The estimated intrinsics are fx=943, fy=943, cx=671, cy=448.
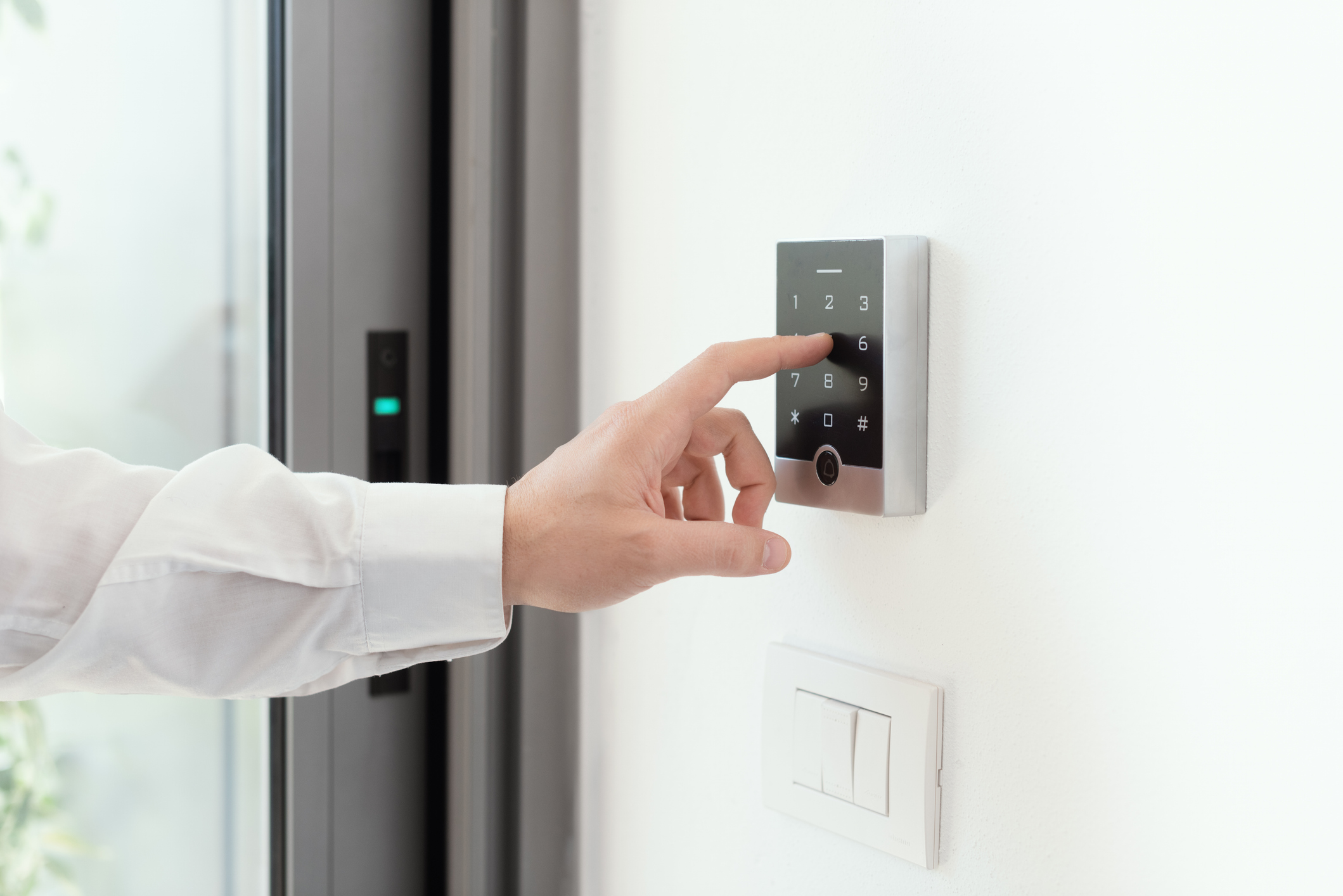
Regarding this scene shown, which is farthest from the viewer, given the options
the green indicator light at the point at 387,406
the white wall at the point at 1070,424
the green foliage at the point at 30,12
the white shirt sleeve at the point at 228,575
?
the green indicator light at the point at 387,406

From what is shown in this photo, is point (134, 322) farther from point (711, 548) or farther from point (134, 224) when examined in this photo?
point (711, 548)

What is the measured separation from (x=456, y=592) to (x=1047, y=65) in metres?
0.41

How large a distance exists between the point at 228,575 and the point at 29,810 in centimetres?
40

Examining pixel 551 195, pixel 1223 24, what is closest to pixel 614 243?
pixel 551 195

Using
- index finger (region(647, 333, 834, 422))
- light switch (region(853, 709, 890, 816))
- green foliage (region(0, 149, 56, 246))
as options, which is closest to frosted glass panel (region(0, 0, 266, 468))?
green foliage (region(0, 149, 56, 246))

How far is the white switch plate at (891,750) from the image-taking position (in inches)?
19.8

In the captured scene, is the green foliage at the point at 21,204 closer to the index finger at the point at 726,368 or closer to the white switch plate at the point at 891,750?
the index finger at the point at 726,368

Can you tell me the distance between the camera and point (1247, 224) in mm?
382

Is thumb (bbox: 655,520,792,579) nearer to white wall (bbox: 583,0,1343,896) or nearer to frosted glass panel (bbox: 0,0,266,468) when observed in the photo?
white wall (bbox: 583,0,1343,896)

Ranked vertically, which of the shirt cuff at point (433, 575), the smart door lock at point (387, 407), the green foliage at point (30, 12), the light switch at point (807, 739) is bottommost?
the light switch at point (807, 739)

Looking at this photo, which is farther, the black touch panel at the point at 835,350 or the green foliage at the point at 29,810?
the green foliage at the point at 29,810

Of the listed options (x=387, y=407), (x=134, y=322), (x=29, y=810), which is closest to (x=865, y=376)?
(x=387, y=407)

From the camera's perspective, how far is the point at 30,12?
2.23 feet

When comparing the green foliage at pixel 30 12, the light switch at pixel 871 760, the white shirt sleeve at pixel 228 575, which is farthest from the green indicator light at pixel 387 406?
the light switch at pixel 871 760
